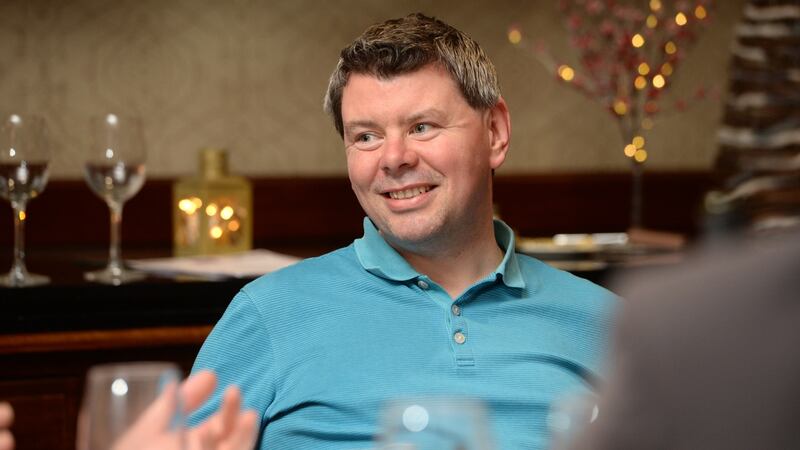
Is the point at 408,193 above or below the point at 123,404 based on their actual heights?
above

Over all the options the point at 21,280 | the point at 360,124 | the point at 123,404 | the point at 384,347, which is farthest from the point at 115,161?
the point at 123,404

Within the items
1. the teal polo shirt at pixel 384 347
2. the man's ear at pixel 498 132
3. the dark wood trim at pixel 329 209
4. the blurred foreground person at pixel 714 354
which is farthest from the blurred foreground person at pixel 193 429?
the dark wood trim at pixel 329 209

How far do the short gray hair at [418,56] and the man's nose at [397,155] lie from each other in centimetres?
11

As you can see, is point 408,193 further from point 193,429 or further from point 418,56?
point 193,429

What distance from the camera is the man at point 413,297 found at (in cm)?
181

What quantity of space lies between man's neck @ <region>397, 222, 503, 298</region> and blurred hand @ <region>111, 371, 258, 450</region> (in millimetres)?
930

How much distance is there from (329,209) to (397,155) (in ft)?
9.75

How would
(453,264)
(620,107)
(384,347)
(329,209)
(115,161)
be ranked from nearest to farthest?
(384,347) → (453,264) → (115,161) → (620,107) → (329,209)

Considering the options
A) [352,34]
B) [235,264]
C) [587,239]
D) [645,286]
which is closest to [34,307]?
[235,264]

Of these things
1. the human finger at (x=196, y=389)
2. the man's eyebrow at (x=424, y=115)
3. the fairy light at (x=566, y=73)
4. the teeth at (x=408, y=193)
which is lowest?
the human finger at (x=196, y=389)

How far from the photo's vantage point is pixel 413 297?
1943 mm

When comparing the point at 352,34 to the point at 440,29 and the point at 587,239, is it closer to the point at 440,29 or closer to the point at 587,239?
the point at 587,239

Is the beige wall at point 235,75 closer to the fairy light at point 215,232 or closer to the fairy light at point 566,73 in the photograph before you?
the fairy light at point 566,73

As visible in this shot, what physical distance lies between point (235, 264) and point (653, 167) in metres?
3.14
